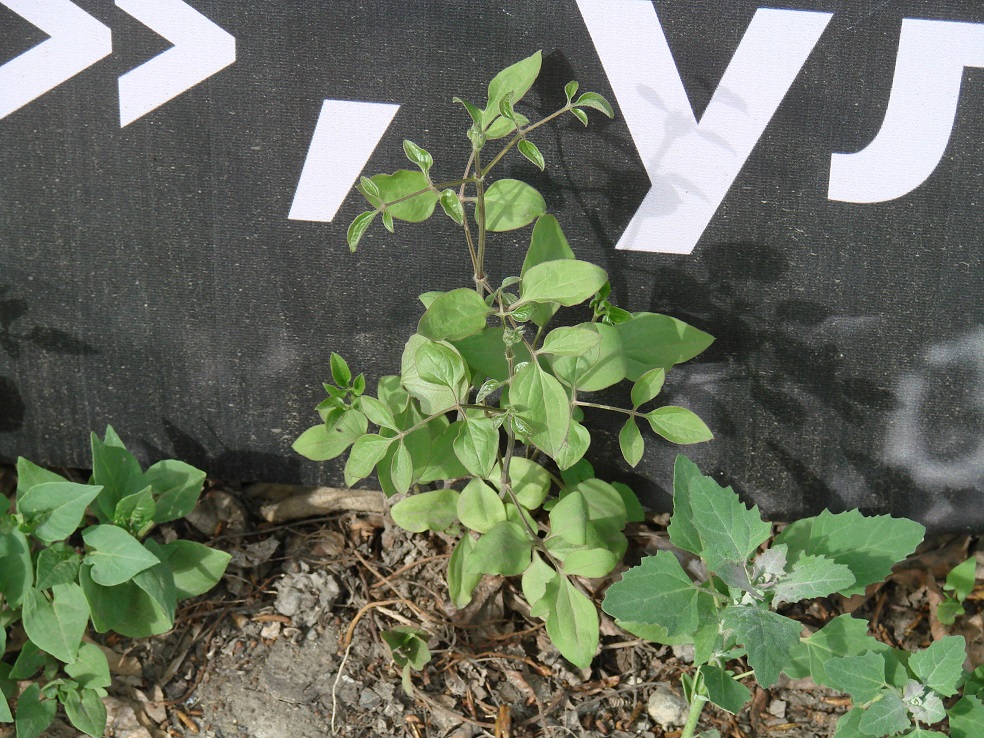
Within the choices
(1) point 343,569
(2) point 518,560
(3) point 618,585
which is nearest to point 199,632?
(1) point 343,569

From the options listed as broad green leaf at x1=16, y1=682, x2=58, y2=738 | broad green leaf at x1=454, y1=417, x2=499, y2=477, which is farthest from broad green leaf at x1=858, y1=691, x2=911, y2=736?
broad green leaf at x1=16, y1=682, x2=58, y2=738

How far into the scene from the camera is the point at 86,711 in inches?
53.3

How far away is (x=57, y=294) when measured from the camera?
1.59m

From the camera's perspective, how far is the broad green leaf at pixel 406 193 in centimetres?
122

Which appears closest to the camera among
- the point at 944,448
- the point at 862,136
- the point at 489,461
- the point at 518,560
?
the point at 489,461

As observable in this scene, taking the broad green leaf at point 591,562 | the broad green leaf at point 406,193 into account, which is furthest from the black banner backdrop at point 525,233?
the broad green leaf at point 591,562

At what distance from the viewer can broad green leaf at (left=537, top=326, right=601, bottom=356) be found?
1.11 meters

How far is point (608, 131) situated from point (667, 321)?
0.37 meters

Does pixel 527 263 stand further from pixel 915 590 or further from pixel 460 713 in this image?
pixel 915 590

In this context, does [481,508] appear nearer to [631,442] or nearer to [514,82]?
[631,442]

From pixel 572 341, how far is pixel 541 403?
0.33 feet

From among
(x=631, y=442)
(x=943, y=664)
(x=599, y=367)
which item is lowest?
(x=943, y=664)

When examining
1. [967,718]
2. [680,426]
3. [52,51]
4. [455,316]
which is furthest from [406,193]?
[967,718]

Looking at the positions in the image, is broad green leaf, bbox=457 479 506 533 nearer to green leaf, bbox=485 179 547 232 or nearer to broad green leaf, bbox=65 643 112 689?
green leaf, bbox=485 179 547 232
